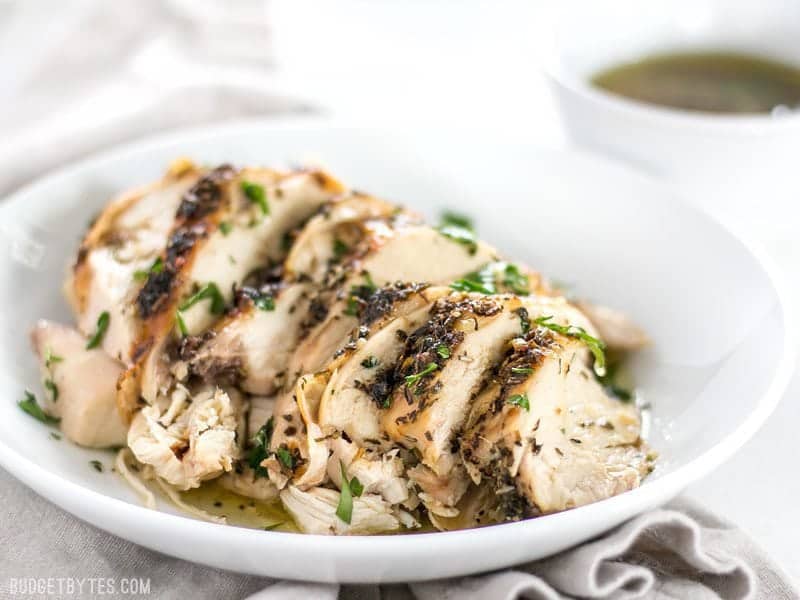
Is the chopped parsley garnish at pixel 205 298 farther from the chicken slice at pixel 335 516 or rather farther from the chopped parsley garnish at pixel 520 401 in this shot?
the chopped parsley garnish at pixel 520 401

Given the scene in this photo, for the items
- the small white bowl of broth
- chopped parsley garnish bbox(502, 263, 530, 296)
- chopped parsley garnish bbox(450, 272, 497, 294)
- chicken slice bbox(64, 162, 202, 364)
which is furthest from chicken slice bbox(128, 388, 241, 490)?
the small white bowl of broth

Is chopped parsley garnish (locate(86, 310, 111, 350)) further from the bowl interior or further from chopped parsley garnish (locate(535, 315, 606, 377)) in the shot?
the bowl interior

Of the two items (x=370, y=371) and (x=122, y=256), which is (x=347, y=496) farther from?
(x=122, y=256)

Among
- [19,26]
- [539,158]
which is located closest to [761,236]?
[539,158]

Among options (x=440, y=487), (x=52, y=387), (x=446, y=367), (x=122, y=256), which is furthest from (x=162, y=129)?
(x=440, y=487)

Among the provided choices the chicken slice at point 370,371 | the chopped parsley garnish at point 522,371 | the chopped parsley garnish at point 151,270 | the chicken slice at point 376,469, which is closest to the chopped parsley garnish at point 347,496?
the chicken slice at point 376,469

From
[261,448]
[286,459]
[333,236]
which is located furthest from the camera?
[333,236]

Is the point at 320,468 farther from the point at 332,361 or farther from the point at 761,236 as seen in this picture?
the point at 761,236
